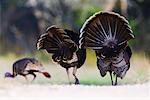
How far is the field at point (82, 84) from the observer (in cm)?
229

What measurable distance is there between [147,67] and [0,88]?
710 mm

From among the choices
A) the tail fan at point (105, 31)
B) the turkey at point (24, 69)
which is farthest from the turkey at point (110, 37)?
the turkey at point (24, 69)

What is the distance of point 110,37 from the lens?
234 centimetres

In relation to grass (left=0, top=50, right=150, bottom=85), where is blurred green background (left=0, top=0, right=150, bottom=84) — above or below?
above

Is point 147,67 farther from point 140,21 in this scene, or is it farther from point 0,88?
point 0,88

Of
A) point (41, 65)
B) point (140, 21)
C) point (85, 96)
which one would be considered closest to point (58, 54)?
point (41, 65)

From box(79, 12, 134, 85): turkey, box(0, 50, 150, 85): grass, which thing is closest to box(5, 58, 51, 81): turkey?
box(0, 50, 150, 85): grass

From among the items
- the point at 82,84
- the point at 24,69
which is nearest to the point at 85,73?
the point at 82,84

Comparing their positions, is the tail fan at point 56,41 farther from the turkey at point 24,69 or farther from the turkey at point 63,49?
the turkey at point 24,69

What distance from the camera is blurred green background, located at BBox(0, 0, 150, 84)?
2.37m

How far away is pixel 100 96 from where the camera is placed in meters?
2.27

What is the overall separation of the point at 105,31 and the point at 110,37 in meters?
0.04

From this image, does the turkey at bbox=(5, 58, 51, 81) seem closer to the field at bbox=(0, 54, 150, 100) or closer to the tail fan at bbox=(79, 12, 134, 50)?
the field at bbox=(0, 54, 150, 100)

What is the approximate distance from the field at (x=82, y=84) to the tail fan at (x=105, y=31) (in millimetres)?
94
